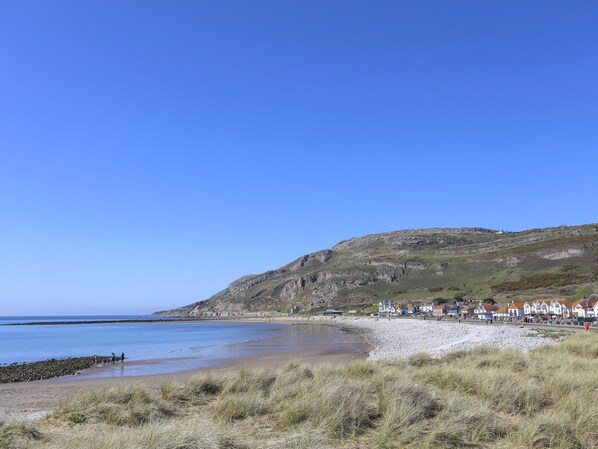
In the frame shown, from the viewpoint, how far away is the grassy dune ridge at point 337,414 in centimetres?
685

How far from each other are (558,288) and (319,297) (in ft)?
280

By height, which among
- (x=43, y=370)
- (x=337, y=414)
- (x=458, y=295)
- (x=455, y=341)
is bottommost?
(x=458, y=295)

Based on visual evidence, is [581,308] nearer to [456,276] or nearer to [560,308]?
[560,308]

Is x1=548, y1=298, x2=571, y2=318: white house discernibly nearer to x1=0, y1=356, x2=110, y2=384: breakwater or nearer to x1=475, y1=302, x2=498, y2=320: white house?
x1=475, y1=302, x2=498, y2=320: white house

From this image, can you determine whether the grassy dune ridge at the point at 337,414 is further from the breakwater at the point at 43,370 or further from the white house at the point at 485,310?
the white house at the point at 485,310

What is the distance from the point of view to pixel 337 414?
806 cm

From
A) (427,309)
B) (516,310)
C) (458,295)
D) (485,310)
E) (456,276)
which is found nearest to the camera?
(516,310)

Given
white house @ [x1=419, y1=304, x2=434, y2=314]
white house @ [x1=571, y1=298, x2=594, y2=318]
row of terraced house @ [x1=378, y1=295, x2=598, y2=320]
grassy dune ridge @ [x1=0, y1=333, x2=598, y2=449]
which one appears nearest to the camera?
grassy dune ridge @ [x1=0, y1=333, x2=598, y2=449]

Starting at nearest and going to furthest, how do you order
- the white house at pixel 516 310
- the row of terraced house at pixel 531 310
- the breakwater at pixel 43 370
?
1. the breakwater at pixel 43 370
2. the row of terraced house at pixel 531 310
3. the white house at pixel 516 310

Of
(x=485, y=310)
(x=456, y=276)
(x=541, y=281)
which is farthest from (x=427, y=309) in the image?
(x=456, y=276)

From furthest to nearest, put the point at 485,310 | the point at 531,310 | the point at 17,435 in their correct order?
the point at 485,310
the point at 531,310
the point at 17,435

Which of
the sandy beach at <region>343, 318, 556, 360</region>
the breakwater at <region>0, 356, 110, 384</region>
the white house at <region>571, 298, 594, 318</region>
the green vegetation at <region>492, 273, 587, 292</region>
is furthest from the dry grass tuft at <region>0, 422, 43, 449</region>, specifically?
the green vegetation at <region>492, 273, 587, 292</region>

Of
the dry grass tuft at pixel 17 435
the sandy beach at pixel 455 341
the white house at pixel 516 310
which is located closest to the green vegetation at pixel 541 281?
the white house at pixel 516 310

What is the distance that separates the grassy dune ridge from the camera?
6.85m
